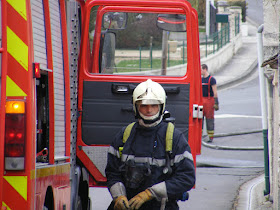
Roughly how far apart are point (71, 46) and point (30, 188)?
8.22 feet

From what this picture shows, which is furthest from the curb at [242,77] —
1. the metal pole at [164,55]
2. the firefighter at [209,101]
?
the metal pole at [164,55]

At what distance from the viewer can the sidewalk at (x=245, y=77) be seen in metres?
10.5

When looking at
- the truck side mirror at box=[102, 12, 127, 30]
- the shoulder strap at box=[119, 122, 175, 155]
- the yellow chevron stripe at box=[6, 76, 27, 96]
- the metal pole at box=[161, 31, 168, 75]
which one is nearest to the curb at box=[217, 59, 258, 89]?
the metal pole at box=[161, 31, 168, 75]

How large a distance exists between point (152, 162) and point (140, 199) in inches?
10.8

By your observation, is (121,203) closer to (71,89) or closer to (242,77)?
(71,89)

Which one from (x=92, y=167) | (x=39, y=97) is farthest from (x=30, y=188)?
(x=92, y=167)

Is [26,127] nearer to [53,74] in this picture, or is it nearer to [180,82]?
[53,74]

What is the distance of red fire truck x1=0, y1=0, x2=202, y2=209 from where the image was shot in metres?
4.43

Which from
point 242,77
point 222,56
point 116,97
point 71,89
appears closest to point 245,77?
point 242,77

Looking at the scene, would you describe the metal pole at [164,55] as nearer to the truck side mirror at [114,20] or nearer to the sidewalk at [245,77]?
the truck side mirror at [114,20]

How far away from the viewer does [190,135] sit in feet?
24.3

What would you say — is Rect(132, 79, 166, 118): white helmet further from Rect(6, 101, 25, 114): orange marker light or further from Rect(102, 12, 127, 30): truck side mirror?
Rect(102, 12, 127, 30): truck side mirror

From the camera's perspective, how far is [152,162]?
4.91m

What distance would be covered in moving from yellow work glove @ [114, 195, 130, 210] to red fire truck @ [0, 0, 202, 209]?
52cm
